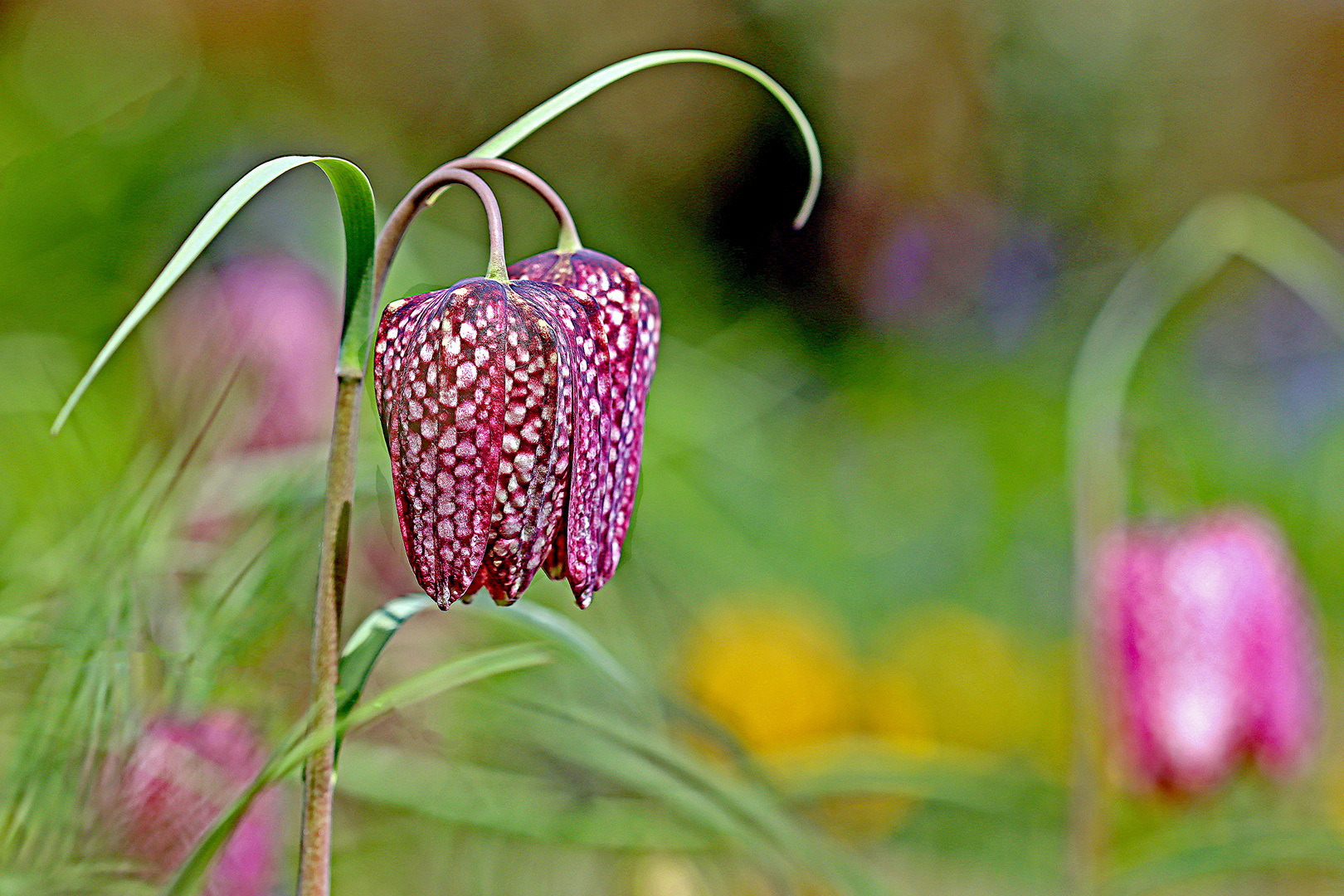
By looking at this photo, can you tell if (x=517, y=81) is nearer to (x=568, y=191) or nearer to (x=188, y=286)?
(x=568, y=191)

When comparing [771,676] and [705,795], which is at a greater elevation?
[771,676]

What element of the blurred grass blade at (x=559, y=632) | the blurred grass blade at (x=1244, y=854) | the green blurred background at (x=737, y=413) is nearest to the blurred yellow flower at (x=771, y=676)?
the green blurred background at (x=737, y=413)

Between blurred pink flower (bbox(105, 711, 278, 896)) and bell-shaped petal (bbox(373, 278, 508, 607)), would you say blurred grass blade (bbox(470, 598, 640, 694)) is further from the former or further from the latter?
blurred pink flower (bbox(105, 711, 278, 896))

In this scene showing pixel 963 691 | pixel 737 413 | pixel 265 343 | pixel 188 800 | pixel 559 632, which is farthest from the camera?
pixel 963 691

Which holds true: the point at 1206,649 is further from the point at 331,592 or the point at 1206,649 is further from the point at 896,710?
the point at 331,592

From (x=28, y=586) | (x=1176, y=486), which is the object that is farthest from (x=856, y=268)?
(x=28, y=586)

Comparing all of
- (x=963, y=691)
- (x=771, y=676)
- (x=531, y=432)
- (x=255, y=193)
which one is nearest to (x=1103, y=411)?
(x=531, y=432)
